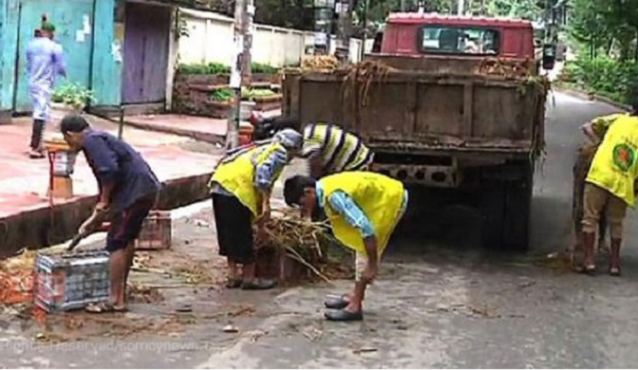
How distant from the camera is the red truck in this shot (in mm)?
10031

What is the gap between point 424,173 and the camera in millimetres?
10250

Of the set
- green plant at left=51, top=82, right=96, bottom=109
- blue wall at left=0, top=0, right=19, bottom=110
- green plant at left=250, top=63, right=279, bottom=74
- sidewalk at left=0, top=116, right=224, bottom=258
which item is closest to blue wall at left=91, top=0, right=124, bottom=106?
green plant at left=51, top=82, right=96, bottom=109

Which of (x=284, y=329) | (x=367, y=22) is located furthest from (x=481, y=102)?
(x=367, y=22)

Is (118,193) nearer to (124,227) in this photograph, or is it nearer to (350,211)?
(124,227)

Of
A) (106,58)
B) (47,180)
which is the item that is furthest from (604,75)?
(47,180)

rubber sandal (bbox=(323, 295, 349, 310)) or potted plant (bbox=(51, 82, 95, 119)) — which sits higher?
potted plant (bbox=(51, 82, 95, 119))

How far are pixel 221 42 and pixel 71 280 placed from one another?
22274mm

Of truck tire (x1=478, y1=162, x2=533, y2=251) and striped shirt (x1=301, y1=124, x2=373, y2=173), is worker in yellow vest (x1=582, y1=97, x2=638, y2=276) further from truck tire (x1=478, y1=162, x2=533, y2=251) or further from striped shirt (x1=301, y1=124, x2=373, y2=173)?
striped shirt (x1=301, y1=124, x2=373, y2=173)

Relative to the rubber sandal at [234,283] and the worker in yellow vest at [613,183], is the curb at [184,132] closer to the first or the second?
the worker in yellow vest at [613,183]

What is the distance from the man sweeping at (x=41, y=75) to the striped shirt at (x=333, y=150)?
5677 millimetres

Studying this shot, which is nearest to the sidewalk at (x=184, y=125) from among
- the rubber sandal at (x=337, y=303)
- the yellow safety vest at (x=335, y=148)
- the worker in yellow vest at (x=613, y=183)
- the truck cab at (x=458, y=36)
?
the truck cab at (x=458, y=36)

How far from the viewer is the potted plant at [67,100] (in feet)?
60.7

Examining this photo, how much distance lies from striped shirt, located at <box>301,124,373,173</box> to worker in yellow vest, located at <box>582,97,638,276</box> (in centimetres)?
199

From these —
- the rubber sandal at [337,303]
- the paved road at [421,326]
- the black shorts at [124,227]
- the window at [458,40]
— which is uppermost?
the window at [458,40]
